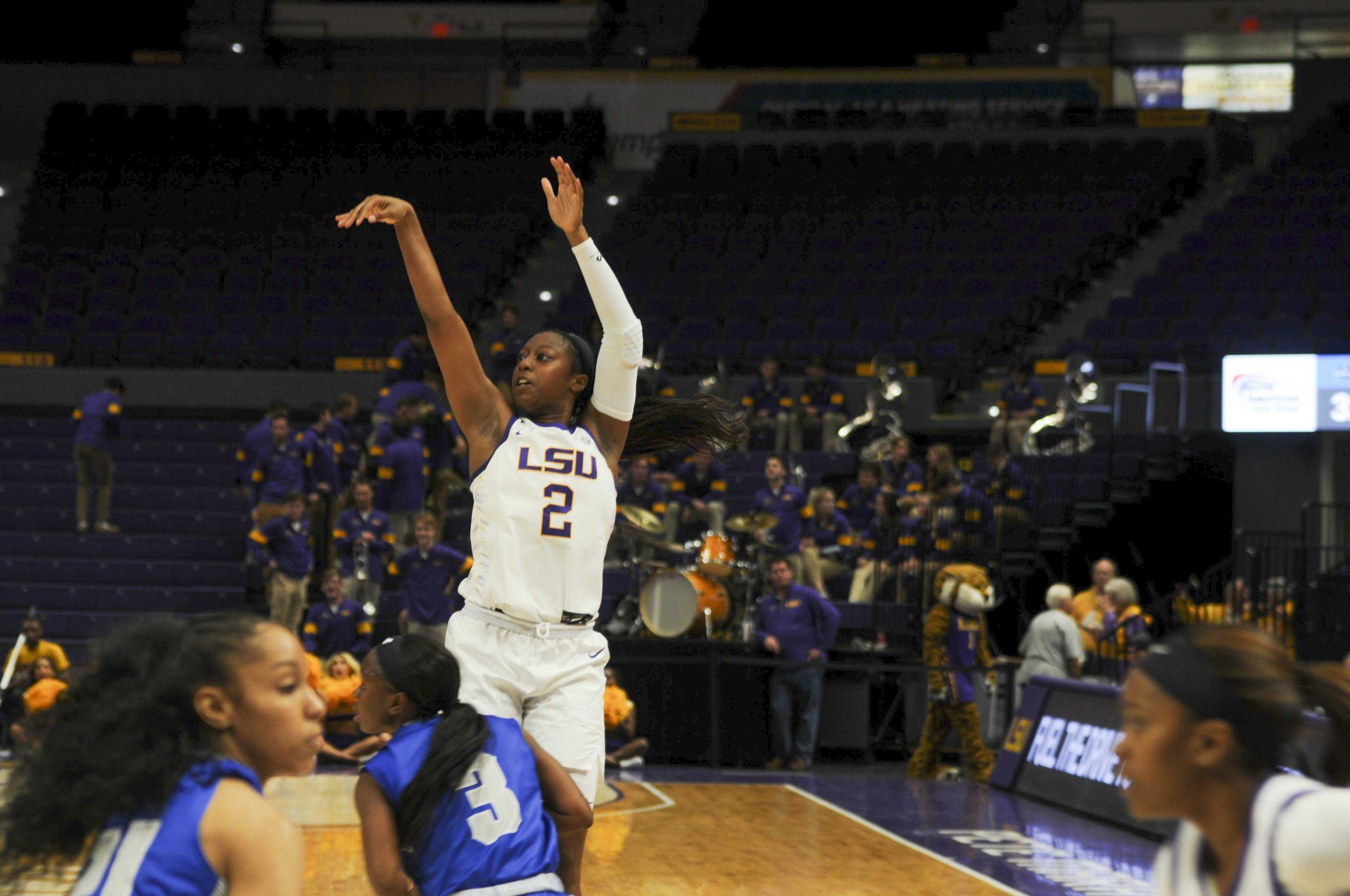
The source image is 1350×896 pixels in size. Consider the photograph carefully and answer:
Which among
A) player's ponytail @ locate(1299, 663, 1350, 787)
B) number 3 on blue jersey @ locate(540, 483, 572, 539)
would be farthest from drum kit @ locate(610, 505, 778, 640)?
player's ponytail @ locate(1299, 663, 1350, 787)

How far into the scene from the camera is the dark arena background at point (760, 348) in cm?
1124

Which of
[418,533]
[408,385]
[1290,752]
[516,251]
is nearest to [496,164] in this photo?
[516,251]

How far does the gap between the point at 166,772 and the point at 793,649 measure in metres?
9.74

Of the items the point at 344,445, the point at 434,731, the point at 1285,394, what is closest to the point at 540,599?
the point at 434,731

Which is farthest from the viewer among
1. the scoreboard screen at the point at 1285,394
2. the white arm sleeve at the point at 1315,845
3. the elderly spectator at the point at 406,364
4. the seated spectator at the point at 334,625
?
the elderly spectator at the point at 406,364

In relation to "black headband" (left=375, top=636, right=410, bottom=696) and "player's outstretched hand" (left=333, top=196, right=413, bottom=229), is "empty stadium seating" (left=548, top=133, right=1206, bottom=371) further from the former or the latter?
"black headband" (left=375, top=636, right=410, bottom=696)

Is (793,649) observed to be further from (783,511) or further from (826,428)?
(826,428)

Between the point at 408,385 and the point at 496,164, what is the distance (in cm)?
919

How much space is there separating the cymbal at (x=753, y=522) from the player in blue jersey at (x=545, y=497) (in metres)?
7.90

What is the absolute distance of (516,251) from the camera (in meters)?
21.8

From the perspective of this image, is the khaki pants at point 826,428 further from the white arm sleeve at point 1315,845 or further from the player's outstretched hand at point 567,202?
the white arm sleeve at point 1315,845

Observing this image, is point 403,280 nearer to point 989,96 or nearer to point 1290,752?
point 989,96

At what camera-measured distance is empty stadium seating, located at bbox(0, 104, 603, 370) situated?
19.4 m

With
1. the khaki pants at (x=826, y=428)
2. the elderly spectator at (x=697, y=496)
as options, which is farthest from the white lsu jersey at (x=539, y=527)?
the khaki pants at (x=826, y=428)
